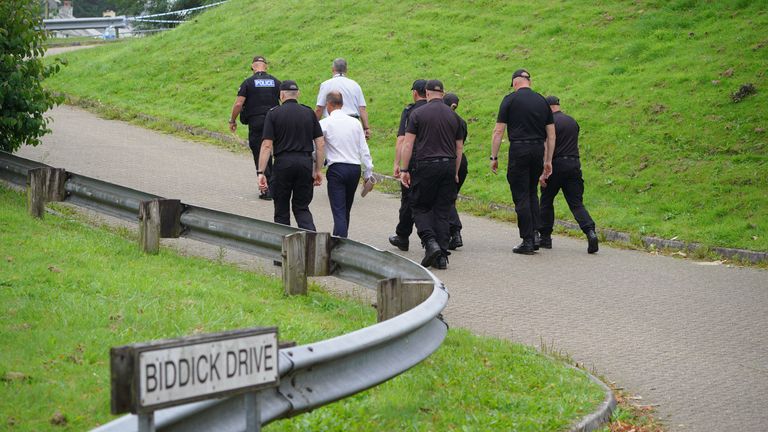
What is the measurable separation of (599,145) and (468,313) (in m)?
9.87

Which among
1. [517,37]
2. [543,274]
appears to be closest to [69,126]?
[517,37]

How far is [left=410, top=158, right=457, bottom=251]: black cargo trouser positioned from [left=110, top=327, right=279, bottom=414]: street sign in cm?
792

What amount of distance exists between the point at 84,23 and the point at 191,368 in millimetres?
44837

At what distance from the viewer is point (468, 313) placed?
386 inches

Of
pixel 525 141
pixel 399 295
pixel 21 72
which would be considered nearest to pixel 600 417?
pixel 399 295

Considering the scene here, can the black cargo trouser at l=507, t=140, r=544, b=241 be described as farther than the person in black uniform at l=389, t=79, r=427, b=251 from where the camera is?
Yes

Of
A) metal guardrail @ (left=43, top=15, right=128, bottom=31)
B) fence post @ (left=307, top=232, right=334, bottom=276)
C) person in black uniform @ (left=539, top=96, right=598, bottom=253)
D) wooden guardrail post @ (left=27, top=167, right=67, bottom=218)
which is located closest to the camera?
fence post @ (left=307, top=232, right=334, bottom=276)

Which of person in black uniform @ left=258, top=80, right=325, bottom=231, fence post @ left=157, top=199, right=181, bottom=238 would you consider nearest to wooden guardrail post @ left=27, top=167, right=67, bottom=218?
fence post @ left=157, top=199, right=181, bottom=238

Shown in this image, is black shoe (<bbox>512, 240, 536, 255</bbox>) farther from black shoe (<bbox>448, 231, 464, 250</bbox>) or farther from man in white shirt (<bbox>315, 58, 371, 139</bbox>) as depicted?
man in white shirt (<bbox>315, 58, 371, 139</bbox>)

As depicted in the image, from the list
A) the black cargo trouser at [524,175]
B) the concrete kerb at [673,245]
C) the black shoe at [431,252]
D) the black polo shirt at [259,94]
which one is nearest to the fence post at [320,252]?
the black shoe at [431,252]

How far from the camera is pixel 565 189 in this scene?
14094 millimetres

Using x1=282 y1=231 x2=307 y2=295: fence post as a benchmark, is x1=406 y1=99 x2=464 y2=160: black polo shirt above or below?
above

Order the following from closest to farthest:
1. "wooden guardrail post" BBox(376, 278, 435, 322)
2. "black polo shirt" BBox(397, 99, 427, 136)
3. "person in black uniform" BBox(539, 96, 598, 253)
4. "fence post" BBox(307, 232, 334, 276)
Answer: "wooden guardrail post" BBox(376, 278, 435, 322)
"fence post" BBox(307, 232, 334, 276)
"black polo shirt" BBox(397, 99, 427, 136)
"person in black uniform" BBox(539, 96, 598, 253)

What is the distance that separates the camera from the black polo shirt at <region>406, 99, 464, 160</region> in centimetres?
1209
